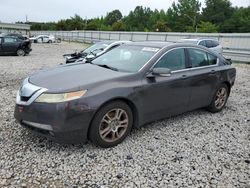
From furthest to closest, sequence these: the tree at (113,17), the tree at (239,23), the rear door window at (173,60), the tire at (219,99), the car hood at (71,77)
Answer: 1. the tree at (113,17)
2. the tree at (239,23)
3. the tire at (219,99)
4. the rear door window at (173,60)
5. the car hood at (71,77)

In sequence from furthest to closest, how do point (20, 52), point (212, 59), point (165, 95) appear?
point (20, 52), point (212, 59), point (165, 95)

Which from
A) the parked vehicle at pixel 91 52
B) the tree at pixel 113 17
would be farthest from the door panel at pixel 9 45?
the tree at pixel 113 17

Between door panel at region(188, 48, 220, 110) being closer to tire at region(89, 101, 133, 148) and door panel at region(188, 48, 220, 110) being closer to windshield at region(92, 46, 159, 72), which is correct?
windshield at region(92, 46, 159, 72)

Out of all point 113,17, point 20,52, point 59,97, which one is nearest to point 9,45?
point 20,52

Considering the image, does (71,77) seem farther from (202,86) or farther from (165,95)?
(202,86)

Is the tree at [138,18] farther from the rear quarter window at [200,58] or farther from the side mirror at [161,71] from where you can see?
the side mirror at [161,71]

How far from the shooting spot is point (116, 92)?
13.6ft

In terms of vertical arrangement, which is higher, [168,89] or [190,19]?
[190,19]

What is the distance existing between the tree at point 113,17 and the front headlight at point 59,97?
96559 millimetres

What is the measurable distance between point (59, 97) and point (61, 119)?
29cm

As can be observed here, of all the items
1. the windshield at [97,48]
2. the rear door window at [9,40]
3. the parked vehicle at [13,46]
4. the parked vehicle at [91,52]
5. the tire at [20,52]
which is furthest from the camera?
the tire at [20,52]

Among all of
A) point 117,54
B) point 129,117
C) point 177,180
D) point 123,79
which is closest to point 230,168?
point 177,180

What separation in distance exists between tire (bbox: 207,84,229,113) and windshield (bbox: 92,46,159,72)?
6.49 feet

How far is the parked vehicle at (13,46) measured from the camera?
60.2 feet
